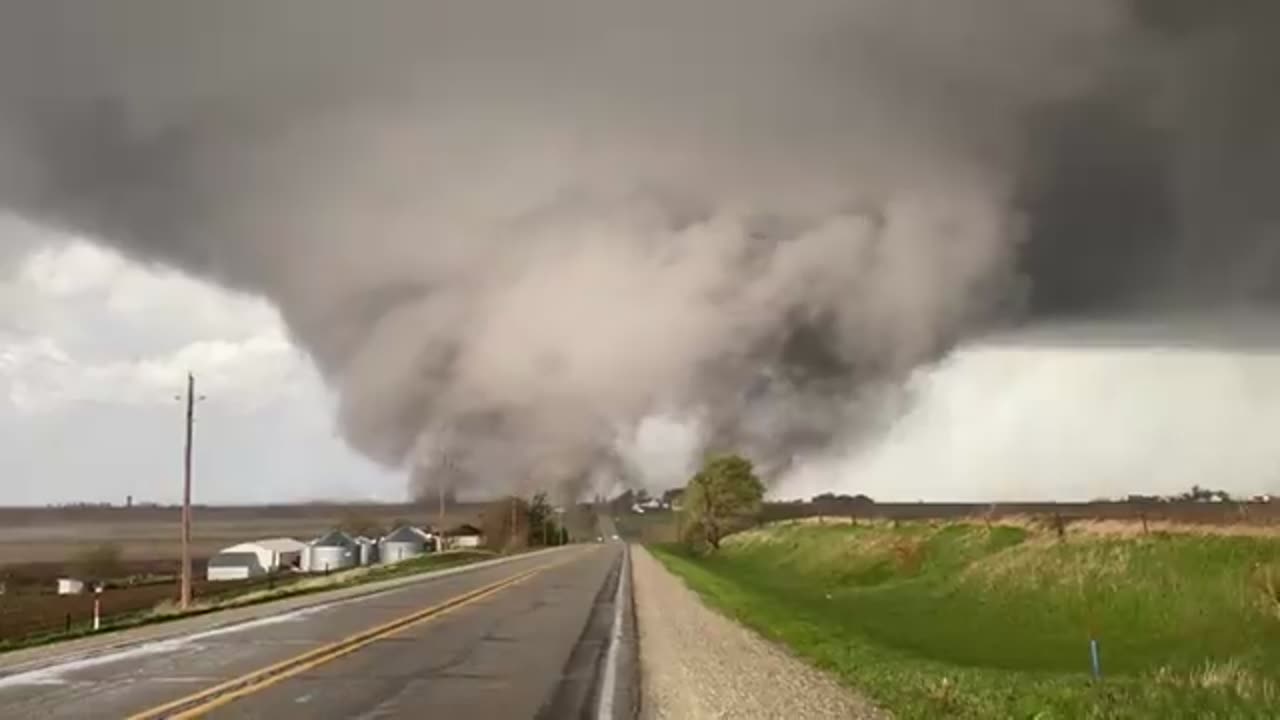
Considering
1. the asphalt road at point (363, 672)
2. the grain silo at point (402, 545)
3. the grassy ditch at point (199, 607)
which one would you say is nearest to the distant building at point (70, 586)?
the grassy ditch at point (199, 607)

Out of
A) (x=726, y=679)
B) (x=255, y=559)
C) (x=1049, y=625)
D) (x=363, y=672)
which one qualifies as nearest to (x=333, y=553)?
(x=255, y=559)

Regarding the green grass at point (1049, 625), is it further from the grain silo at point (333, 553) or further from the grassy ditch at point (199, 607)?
the grain silo at point (333, 553)

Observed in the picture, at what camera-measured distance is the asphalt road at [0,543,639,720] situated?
1500 centimetres

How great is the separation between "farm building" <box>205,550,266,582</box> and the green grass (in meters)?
99.3

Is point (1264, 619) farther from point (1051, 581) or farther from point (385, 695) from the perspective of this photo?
point (385, 695)

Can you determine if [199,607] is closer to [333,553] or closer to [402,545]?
[333,553]

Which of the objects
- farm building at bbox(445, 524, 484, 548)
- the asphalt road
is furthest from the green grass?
farm building at bbox(445, 524, 484, 548)

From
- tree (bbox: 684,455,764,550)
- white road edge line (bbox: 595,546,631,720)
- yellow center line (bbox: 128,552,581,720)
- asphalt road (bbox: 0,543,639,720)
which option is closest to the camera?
yellow center line (bbox: 128,552,581,720)

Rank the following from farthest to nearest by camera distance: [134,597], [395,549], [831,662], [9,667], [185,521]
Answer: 1. [395,549]
2. [134,597]
3. [185,521]
4. [831,662]
5. [9,667]

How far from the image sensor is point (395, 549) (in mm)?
160625

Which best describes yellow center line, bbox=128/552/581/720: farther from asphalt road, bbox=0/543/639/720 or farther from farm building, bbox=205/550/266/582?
farm building, bbox=205/550/266/582

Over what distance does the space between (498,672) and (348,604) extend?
2468 cm

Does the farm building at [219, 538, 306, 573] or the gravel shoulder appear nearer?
the gravel shoulder

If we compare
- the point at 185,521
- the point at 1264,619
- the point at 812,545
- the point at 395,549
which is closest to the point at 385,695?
the point at 1264,619
